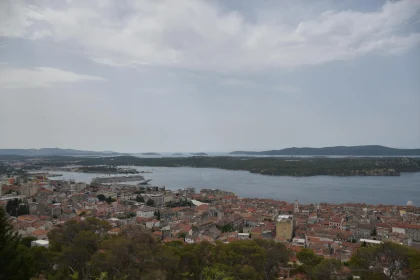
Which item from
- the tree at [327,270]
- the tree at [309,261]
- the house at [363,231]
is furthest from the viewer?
the house at [363,231]

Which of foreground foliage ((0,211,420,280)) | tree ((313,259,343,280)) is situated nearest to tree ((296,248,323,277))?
foreground foliage ((0,211,420,280))

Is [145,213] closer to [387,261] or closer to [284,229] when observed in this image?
[284,229]

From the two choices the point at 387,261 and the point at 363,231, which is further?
the point at 363,231

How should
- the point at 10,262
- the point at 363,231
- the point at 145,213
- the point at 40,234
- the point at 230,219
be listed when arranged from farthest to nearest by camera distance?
the point at 145,213 → the point at 230,219 → the point at 363,231 → the point at 40,234 → the point at 10,262

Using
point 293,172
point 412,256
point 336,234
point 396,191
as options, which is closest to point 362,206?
point 336,234

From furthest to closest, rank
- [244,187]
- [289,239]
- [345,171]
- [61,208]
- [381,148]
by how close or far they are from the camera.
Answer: [381,148] < [345,171] < [244,187] < [61,208] < [289,239]

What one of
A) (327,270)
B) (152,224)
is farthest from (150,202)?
(327,270)

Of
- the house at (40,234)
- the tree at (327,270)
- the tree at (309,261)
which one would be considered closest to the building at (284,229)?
the tree at (309,261)

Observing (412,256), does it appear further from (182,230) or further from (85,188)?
(85,188)

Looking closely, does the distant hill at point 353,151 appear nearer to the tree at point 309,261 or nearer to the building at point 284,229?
the building at point 284,229
